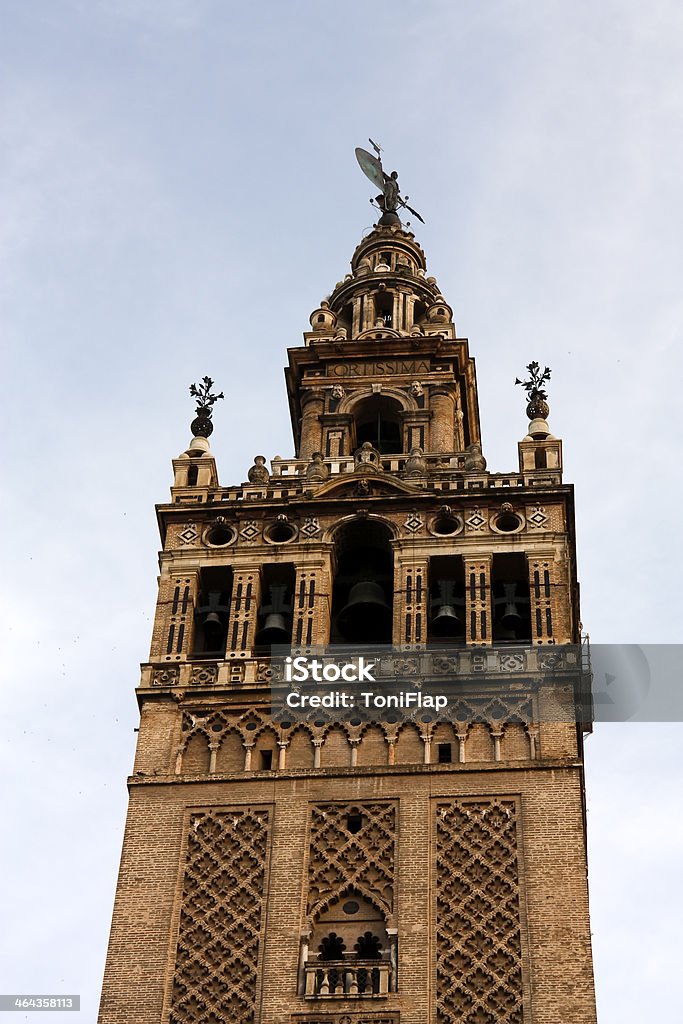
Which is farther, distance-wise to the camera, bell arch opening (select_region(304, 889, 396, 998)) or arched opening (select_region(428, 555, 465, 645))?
arched opening (select_region(428, 555, 465, 645))

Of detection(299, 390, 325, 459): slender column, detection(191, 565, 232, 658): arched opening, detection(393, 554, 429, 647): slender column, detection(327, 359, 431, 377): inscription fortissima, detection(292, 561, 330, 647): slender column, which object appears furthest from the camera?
detection(327, 359, 431, 377): inscription fortissima

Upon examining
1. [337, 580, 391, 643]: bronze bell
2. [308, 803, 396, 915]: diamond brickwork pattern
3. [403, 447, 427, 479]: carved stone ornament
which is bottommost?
[308, 803, 396, 915]: diamond brickwork pattern

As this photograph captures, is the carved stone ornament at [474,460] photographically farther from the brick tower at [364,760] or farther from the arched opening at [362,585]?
the arched opening at [362,585]

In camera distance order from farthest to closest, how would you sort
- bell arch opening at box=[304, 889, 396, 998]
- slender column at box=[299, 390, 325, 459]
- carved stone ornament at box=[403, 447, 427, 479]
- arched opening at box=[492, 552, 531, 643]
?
slender column at box=[299, 390, 325, 459] < carved stone ornament at box=[403, 447, 427, 479] < arched opening at box=[492, 552, 531, 643] < bell arch opening at box=[304, 889, 396, 998]

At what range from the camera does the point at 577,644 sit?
41594 mm

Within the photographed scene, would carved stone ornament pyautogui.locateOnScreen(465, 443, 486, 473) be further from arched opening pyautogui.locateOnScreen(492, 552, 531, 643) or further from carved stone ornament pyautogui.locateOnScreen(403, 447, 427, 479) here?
arched opening pyautogui.locateOnScreen(492, 552, 531, 643)

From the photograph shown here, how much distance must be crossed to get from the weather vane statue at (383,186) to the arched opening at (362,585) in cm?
1575

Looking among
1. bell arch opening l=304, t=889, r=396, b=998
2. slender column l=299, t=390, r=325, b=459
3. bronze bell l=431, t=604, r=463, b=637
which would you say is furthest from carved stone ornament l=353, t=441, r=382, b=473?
bell arch opening l=304, t=889, r=396, b=998

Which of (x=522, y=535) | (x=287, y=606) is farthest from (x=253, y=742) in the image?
(x=522, y=535)

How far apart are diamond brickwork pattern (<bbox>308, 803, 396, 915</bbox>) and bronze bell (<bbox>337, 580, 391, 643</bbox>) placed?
15.9ft

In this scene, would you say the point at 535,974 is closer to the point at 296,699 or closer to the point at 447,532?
the point at 296,699

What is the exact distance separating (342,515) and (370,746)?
614cm

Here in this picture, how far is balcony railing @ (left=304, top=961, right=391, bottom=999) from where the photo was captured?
36062mm

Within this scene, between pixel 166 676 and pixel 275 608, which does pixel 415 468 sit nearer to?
pixel 275 608
